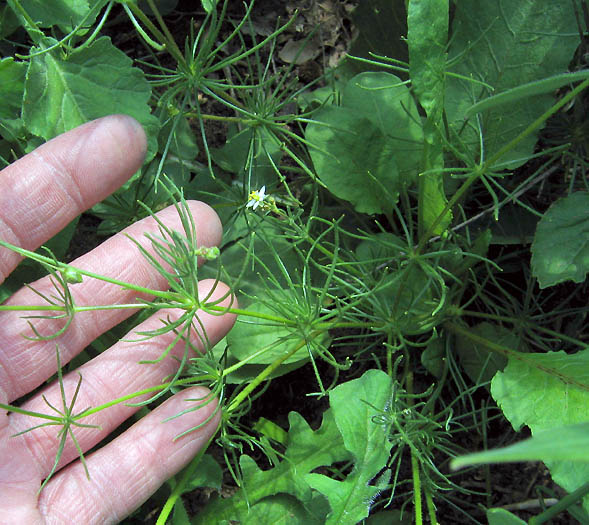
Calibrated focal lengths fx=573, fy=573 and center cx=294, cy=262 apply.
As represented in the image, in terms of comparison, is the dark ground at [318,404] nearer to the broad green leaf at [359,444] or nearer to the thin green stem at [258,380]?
the broad green leaf at [359,444]

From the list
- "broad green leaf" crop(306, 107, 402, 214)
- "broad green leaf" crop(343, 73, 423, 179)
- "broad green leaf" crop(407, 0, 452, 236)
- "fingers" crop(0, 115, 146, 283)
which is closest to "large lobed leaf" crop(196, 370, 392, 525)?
"broad green leaf" crop(407, 0, 452, 236)

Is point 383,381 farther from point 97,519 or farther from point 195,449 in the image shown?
point 97,519

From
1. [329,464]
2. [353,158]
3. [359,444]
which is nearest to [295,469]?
[329,464]

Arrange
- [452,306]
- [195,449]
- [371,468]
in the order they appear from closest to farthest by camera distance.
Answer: [371,468] → [195,449] → [452,306]

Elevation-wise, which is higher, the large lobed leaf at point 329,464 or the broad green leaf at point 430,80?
the broad green leaf at point 430,80

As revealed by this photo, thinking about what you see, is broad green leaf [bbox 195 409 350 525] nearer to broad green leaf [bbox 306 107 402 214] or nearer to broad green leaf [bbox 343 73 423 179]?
broad green leaf [bbox 306 107 402 214]

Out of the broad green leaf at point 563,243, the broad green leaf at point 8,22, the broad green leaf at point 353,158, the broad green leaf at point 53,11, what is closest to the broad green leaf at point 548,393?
the broad green leaf at point 563,243

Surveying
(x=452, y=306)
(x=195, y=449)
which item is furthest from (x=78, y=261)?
(x=452, y=306)
